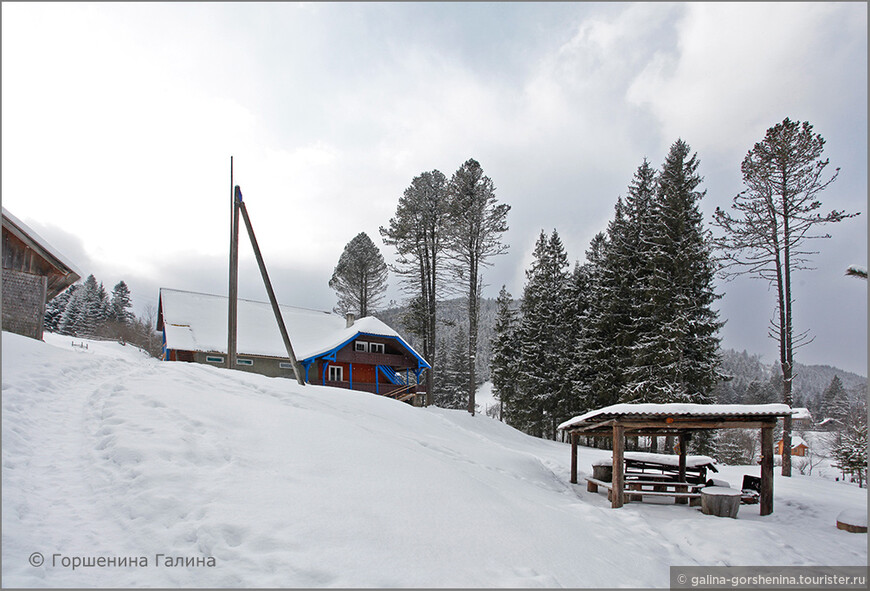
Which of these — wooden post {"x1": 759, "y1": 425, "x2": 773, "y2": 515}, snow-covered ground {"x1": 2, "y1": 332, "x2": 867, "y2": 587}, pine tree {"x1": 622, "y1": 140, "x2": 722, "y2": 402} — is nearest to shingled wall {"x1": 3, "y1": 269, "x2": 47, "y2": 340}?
snow-covered ground {"x1": 2, "y1": 332, "x2": 867, "y2": 587}

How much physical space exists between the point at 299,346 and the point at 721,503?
23943 mm

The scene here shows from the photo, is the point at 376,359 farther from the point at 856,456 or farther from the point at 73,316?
the point at 73,316

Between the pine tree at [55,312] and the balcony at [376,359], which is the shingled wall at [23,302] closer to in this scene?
the balcony at [376,359]

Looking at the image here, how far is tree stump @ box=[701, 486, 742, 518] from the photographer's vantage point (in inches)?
363

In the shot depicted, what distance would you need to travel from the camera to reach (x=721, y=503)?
9305 millimetres

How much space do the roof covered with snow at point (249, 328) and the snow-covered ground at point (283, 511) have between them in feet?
49.6

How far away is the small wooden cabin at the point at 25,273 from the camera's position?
14.7 metres

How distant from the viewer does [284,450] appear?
7.25 meters

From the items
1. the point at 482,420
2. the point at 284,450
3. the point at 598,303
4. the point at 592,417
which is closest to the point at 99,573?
the point at 284,450

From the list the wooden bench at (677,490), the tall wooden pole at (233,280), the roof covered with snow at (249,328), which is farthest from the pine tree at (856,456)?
the tall wooden pole at (233,280)

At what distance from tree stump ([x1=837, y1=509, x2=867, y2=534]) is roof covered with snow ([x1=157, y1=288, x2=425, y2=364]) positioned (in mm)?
21145

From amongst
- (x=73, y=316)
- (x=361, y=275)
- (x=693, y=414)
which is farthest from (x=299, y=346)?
(x=73, y=316)

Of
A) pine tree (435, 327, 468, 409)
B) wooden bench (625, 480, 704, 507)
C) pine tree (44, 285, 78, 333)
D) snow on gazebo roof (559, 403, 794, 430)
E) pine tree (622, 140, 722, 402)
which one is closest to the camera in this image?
snow on gazebo roof (559, 403, 794, 430)

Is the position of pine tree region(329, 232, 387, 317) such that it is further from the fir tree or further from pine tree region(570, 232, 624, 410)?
the fir tree
